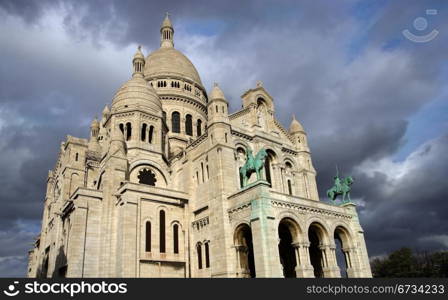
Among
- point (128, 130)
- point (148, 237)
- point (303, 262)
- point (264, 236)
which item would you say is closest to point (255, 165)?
point (264, 236)

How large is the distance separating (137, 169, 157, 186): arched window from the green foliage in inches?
2117

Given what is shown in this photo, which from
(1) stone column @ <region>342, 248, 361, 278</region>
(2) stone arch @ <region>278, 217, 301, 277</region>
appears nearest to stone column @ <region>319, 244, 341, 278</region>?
(1) stone column @ <region>342, 248, 361, 278</region>

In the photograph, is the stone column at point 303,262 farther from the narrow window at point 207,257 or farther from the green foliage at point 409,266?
the green foliage at point 409,266

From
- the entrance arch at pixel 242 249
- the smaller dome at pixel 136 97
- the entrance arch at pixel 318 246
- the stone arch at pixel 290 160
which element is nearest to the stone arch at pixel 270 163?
the stone arch at pixel 290 160

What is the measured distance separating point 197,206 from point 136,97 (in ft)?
55.1

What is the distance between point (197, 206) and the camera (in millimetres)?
35062

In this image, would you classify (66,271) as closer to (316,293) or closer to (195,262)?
(195,262)

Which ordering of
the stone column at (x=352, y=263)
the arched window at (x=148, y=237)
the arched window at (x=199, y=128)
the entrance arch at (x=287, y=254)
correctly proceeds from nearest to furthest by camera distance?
the arched window at (x=148, y=237) → the stone column at (x=352, y=263) → the entrance arch at (x=287, y=254) → the arched window at (x=199, y=128)

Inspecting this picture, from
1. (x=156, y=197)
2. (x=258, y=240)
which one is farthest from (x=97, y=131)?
(x=258, y=240)

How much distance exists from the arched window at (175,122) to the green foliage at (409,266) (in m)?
51.1

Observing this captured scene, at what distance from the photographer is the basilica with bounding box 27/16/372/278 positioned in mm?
29625

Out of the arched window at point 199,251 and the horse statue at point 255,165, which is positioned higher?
Result: the horse statue at point 255,165

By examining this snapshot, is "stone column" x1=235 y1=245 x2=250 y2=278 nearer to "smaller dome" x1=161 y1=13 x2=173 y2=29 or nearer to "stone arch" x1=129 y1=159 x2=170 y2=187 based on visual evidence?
"stone arch" x1=129 y1=159 x2=170 y2=187

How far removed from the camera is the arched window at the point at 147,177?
128 ft
